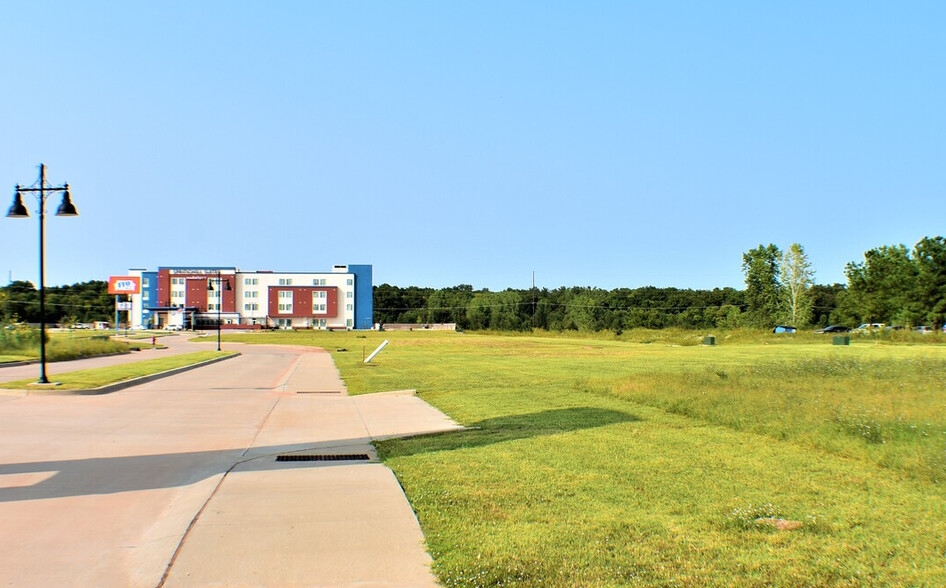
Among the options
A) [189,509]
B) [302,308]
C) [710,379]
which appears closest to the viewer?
[189,509]

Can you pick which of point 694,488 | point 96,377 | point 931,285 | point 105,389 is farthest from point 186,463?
point 931,285

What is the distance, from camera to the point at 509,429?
11609mm

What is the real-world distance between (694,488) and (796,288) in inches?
3974

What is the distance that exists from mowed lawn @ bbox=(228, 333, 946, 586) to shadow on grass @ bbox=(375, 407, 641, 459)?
48 mm

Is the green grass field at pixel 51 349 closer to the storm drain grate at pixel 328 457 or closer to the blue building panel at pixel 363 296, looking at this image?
the storm drain grate at pixel 328 457

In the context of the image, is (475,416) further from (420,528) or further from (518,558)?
(518,558)

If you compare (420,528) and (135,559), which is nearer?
(135,559)

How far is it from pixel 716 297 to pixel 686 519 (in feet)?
471

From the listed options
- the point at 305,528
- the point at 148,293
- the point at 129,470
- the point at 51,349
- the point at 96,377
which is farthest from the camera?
the point at 148,293

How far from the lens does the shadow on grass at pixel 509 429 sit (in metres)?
10.0

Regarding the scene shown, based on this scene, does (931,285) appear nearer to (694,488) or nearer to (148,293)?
(694,488)

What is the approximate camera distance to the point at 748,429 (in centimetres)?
1099

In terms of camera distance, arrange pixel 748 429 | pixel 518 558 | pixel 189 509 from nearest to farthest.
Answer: pixel 518 558 → pixel 189 509 → pixel 748 429

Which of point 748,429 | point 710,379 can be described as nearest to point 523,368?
point 710,379
